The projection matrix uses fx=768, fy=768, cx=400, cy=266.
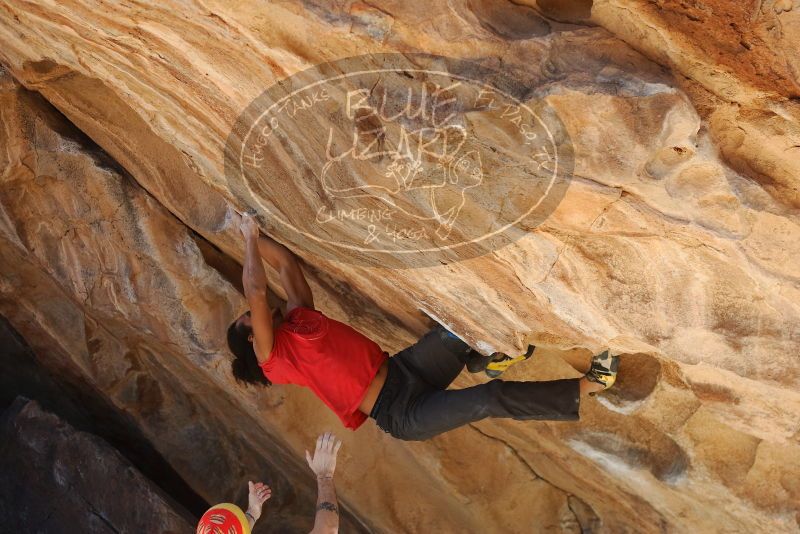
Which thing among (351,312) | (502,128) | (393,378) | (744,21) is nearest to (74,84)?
(351,312)

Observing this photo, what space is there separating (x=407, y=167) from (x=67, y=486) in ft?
9.60

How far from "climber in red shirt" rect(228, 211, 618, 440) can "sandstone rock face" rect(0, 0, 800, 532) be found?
17 centimetres

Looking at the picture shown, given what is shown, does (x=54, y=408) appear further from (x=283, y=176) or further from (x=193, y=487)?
(x=283, y=176)

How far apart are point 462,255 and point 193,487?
8.51 feet

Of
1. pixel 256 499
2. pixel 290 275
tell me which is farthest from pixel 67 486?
pixel 290 275

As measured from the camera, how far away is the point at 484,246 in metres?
2.52

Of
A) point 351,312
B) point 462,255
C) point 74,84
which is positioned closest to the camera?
point 462,255

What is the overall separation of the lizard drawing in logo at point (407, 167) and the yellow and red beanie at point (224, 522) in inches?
50.0

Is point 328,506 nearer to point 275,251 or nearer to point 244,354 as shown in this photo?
point 244,354

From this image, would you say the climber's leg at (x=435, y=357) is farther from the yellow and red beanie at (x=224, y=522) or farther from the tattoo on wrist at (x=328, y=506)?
the yellow and red beanie at (x=224, y=522)

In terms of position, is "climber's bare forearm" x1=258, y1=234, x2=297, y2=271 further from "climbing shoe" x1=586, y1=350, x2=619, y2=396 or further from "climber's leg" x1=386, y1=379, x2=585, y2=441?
"climbing shoe" x1=586, y1=350, x2=619, y2=396

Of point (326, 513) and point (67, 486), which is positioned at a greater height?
point (326, 513)

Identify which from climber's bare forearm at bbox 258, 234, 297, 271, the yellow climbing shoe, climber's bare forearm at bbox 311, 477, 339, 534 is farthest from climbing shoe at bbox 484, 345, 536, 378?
climber's bare forearm at bbox 258, 234, 297, 271

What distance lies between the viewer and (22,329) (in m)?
4.26
